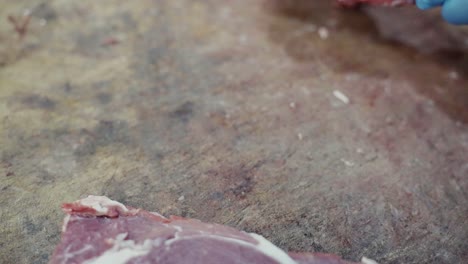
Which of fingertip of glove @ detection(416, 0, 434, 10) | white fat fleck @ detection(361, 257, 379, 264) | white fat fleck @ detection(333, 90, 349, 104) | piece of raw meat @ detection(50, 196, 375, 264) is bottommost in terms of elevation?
white fat fleck @ detection(361, 257, 379, 264)

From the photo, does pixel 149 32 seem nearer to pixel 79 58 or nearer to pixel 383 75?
pixel 79 58

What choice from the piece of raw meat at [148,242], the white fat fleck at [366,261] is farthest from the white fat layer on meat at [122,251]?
the white fat fleck at [366,261]

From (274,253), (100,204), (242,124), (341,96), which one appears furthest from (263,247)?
(341,96)

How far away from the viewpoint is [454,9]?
303 centimetres

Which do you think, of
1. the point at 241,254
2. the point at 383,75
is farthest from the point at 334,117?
the point at 241,254

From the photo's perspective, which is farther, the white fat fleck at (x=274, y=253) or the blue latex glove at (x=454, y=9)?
the blue latex glove at (x=454, y=9)

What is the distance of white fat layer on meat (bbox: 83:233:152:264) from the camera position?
205 cm

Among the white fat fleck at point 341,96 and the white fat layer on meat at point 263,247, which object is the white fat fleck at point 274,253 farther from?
the white fat fleck at point 341,96

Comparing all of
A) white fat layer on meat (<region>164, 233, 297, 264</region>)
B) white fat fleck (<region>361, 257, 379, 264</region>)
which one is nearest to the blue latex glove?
white fat fleck (<region>361, 257, 379, 264</region>)

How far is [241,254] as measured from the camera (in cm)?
210

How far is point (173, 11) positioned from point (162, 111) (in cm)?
107

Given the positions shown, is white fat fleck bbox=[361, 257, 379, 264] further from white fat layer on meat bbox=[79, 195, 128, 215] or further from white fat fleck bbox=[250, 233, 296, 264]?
white fat layer on meat bbox=[79, 195, 128, 215]

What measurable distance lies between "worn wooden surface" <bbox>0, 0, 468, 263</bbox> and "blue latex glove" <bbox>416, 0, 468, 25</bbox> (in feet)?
1.62

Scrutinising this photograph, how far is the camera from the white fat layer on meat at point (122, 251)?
6.73 feet
